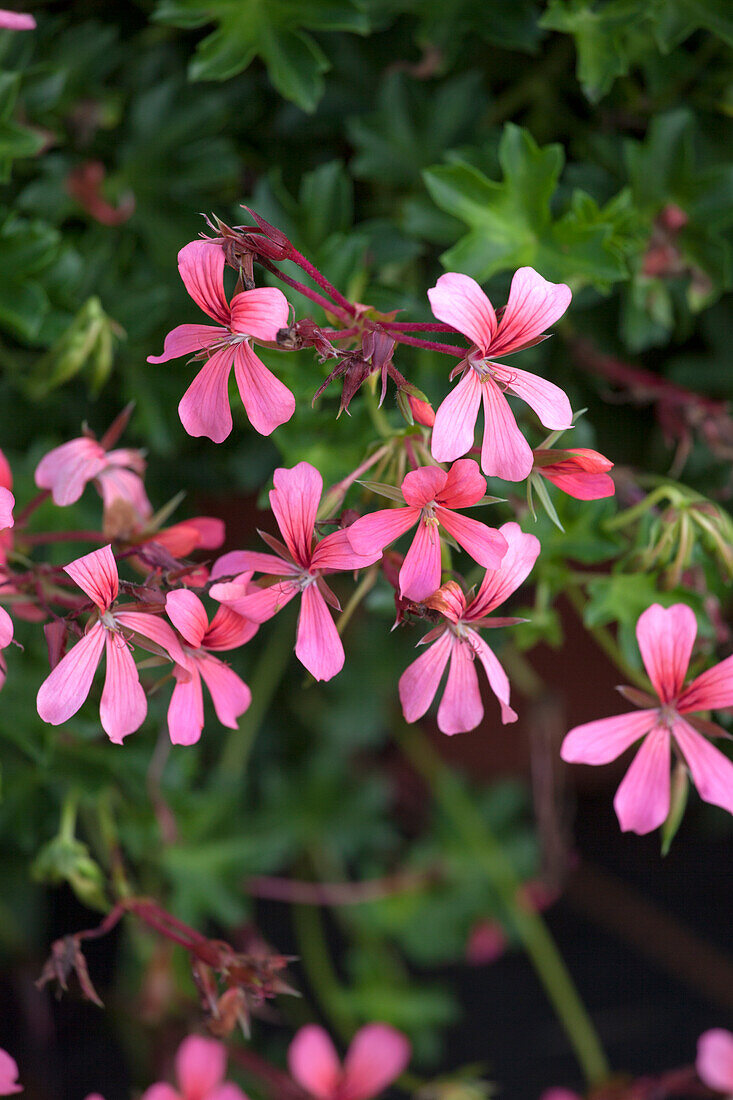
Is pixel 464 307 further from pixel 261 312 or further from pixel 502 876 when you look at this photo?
pixel 502 876

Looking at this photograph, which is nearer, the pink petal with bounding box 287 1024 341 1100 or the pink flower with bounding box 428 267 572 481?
the pink flower with bounding box 428 267 572 481

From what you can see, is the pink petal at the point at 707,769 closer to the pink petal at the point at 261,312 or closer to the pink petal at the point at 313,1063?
the pink petal at the point at 261,312

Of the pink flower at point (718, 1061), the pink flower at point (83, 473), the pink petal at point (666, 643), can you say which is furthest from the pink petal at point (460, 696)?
the pink flower at point (718, 1061)

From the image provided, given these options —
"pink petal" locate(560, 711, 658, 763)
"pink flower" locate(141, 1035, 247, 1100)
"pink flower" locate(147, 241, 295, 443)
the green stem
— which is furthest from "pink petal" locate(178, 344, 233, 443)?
the green stem

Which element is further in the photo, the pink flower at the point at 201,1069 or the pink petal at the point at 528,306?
the pink flower at the point at 201,1069

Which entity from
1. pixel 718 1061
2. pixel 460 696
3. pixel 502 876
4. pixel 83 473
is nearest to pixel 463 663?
pixel 460 696

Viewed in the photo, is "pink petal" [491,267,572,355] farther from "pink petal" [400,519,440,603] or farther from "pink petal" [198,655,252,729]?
"pink petal" [198,655,252,729]
